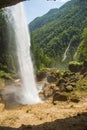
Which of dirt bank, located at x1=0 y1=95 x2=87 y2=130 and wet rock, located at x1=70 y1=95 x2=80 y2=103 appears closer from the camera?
dirt bank, located at x1=0 y1=95 x2=87 y2=130

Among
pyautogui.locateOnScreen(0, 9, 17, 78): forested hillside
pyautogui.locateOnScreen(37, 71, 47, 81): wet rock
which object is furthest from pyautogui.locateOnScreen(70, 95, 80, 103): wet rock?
pyautogui.locateOnScreen(37, 71, 47, 81): wet rock

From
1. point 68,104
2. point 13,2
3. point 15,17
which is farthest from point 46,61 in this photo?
point 13,2

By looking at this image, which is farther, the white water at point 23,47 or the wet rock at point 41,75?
the wet rock at point 41,75

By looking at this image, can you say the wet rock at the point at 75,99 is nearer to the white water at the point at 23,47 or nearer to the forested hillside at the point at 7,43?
the white water at the point at 23,47

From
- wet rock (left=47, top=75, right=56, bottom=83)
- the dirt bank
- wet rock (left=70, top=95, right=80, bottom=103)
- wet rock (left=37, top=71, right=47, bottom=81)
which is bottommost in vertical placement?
wet rock (left=37, top=71, right=47, bottom=81)

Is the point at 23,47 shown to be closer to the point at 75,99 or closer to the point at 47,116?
the point at 75,99

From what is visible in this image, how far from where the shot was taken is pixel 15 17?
63719 millimetres

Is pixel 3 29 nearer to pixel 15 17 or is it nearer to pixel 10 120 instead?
pixel 15 17

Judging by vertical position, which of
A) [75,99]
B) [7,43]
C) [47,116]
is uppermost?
[47,116]

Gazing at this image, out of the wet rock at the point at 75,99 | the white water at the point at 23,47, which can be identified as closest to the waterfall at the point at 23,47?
the white water at the point at 23,47

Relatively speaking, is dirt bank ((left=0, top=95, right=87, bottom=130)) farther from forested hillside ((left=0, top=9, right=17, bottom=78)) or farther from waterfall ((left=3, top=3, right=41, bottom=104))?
forested hillside ((left=0, top=9, right=17, bottom=78))

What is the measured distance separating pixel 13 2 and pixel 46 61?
4270 inches

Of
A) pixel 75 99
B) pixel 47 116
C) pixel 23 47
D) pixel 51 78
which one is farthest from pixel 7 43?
pixel 47 116

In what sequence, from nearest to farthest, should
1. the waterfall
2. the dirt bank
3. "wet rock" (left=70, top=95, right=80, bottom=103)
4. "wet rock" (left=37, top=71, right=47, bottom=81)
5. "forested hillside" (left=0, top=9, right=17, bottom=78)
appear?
1. the dirt bank
2. "wet rock" (left=70, top=95, right=80, bottom=103)
3. the waterfall
4. "forested hillside" (left=0, top=9, right=17, bottom=78)
5. "wet rock" (left=37, top=71, right=47, bottom=81)
